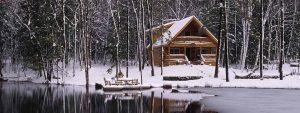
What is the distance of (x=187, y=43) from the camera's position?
52719 mm

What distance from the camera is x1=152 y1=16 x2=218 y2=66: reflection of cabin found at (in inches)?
2053

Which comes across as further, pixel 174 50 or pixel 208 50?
pixel 208 50

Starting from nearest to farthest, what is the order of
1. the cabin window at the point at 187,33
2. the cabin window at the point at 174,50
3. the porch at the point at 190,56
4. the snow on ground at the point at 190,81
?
the snow on ground at the point at 190,81
the porch at the point at 190,56
the cabin window at the point at 174,50
the cabin window at the point at 187,33

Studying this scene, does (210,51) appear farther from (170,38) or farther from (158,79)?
(158,79)

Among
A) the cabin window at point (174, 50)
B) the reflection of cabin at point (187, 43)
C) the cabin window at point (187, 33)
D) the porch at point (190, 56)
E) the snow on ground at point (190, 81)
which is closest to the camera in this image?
the snow on ground at point (190, 81)

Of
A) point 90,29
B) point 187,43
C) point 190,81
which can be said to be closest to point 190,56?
point 187,43

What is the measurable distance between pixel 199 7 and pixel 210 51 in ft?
70.4

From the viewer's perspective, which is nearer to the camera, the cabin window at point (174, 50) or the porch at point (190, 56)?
the porch at point (190, 56)

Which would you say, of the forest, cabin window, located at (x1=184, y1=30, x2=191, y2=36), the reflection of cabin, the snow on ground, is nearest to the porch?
the reflection of cabin

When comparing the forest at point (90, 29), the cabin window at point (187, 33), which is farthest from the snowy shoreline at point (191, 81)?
the cabin window at point (187, 33)

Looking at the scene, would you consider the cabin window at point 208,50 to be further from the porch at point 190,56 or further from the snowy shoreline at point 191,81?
the snowy shoreline at point 191,81

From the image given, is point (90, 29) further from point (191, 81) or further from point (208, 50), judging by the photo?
point (191, 81)

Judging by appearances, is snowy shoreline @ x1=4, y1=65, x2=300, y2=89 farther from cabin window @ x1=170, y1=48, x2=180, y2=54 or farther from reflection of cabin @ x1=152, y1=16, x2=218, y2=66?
cabin window @ x1=170, y1=48, x2=180, y2=54

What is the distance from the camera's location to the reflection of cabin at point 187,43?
2053 inches
